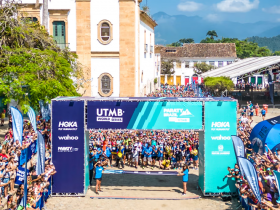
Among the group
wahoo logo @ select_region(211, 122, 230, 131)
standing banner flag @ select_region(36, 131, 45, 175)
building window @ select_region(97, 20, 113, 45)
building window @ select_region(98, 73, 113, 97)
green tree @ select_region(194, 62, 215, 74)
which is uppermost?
green tree @ select_region(194, 62, 215, 74)

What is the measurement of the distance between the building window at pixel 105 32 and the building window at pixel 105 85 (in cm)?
255

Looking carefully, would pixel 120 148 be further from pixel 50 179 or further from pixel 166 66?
pixel 166 66

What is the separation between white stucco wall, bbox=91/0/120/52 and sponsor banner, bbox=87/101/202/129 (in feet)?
49.0

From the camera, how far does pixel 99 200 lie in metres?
13.1

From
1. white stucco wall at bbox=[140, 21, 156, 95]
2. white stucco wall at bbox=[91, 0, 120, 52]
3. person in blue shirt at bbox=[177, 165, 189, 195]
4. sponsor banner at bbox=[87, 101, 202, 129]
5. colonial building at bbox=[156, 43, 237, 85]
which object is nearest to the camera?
sponsor banner at bbox=[87, 101, 202, 129]

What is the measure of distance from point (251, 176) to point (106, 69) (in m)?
19.2

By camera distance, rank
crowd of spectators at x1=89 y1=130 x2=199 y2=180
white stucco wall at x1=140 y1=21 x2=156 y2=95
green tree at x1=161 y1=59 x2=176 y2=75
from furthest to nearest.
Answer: green tree at x1=161 y1=59 x2=176 y2=75, white stucco wall at x1=140 y1=21 x2=156 y2=95, crowd of spectators at x1=89 y1=130 x2=199 y2=180

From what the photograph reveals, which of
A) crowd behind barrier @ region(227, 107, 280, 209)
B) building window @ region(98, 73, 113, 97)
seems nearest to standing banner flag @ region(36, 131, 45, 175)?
crowd behind barrier @ region(227, 107, 280, 209)

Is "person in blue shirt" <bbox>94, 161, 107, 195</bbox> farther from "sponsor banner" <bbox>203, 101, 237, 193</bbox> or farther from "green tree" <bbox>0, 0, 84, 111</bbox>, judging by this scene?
"green tree" <bbox>0, 0, 84, 111</bbox>

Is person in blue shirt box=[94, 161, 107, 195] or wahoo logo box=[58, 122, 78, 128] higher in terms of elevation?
wahoo logo box=[58, 122, 78, 128]

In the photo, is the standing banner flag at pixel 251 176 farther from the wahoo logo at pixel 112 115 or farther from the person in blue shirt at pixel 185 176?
the wahoo logo at pixel 112 115

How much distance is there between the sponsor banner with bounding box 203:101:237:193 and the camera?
1344cm

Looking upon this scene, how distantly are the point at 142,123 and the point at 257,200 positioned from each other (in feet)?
16.0

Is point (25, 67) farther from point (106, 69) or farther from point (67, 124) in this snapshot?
point (106, 69)
